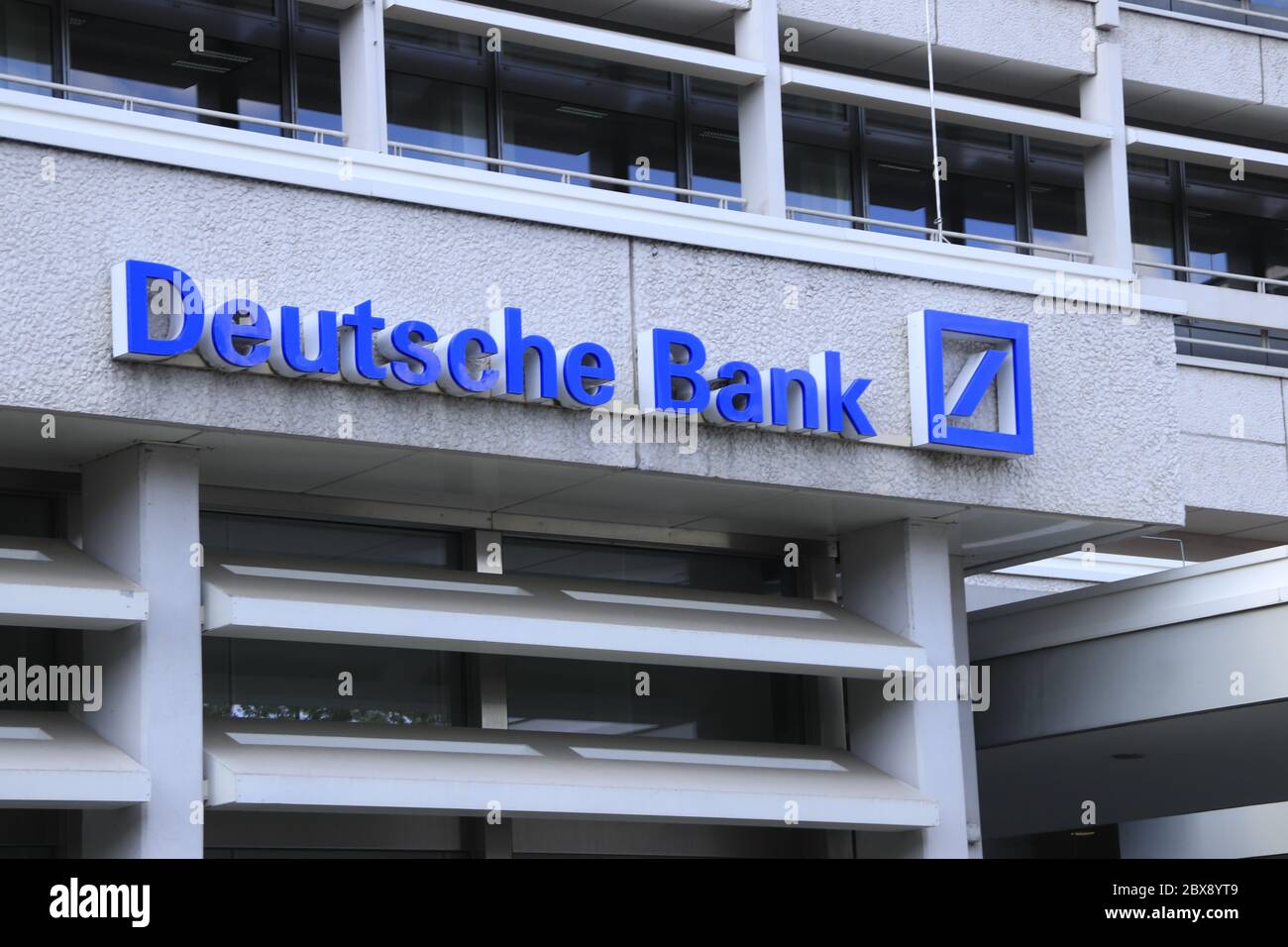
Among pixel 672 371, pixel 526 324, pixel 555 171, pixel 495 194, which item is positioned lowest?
pixel 672 371

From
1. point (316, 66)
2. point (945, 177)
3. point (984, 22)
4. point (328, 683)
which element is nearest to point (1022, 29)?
point (984, 22)

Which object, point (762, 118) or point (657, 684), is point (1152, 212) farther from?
point (657, 684)

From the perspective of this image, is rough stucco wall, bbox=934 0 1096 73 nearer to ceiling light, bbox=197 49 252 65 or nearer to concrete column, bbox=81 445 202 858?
ceiling light, bbox=197 49 252 65

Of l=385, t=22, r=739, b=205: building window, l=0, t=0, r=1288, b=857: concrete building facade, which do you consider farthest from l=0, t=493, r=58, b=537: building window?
l=385, t=22, r=739, b=205: building window

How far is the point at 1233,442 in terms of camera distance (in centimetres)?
1883

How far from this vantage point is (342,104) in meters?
14.9

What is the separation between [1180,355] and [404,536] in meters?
8.90

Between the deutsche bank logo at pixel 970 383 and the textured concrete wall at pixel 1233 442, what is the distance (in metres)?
5.02

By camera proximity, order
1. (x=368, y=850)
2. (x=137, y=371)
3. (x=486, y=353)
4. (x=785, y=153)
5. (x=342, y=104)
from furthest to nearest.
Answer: (x=785, y=153), (x=342, y=104), (x=368, y=850), (x=486, y=353), (x=137, y=371)

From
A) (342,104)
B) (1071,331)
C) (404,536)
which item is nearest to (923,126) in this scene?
(1071,331)

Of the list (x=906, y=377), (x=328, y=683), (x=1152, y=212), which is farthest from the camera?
(x=1152, y=212)

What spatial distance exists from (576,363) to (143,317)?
2.69 metres

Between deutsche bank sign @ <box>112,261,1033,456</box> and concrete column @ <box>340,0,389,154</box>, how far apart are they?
10.8ft

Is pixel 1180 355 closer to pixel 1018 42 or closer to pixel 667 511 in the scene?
pixel 1018 42
